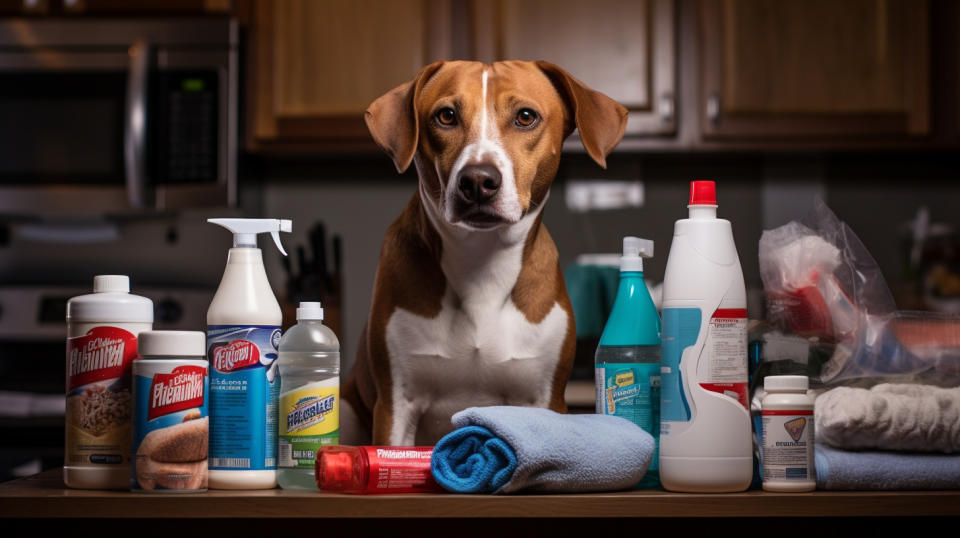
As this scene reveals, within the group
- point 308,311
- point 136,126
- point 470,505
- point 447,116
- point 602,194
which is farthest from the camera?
point 602,194

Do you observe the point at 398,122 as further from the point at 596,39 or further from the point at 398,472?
the point at 596,39

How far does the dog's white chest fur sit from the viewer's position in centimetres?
102

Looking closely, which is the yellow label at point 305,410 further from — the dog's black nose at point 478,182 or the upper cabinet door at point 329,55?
the upper cabinet door at point 329,55

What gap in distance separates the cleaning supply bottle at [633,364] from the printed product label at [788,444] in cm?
11

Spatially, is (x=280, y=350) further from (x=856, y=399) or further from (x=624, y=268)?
(x=856, y=399)

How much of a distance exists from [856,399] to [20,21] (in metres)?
2.36

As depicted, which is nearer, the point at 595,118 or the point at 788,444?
the point at 788,444

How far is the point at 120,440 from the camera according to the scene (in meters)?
0.81

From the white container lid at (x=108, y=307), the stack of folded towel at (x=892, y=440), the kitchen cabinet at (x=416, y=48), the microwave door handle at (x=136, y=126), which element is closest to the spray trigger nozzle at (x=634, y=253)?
the stack of folded towel at (x=892, y=440)

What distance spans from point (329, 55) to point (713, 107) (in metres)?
1.06

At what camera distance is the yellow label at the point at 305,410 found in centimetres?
81

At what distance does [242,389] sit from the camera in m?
0.80

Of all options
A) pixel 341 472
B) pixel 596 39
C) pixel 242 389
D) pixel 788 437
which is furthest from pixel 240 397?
pixel 596 39

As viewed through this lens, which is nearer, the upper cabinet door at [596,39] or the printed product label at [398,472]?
the printed product label at [398,472]
